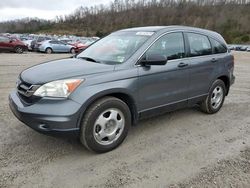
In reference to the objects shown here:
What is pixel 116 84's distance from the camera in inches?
139

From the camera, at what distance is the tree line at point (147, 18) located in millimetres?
77312

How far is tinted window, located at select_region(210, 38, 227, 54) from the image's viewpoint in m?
5.20

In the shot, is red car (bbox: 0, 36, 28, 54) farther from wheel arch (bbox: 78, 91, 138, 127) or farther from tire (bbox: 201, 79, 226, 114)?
wheel arch (bbox: 78, 91, 138, 127)

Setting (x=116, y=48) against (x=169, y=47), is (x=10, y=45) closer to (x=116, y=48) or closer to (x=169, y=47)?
(x=116, y=48)

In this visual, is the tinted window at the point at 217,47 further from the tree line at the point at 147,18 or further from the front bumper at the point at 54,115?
the tree line at the point at 147,18

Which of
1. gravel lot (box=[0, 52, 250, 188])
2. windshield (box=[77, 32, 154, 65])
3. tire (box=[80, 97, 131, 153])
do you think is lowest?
gravel lot (box=[0, 52, 250, 188])

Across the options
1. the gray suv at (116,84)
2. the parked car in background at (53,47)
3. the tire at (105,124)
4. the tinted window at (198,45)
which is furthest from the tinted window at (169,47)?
the parked car in background at (53,47)

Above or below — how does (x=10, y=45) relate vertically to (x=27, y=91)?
above

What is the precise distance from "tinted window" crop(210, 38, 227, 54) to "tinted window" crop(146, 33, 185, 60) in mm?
1030

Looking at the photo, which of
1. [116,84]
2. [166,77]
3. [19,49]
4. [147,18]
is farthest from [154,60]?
[147,18]

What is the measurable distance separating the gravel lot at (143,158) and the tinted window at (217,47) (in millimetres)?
1403

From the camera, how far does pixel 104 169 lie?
325cm

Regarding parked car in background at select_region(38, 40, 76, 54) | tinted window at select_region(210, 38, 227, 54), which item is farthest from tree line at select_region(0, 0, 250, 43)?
tinted window at select_region(210, 38, 227, 54)

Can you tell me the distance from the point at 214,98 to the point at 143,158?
248 cm
